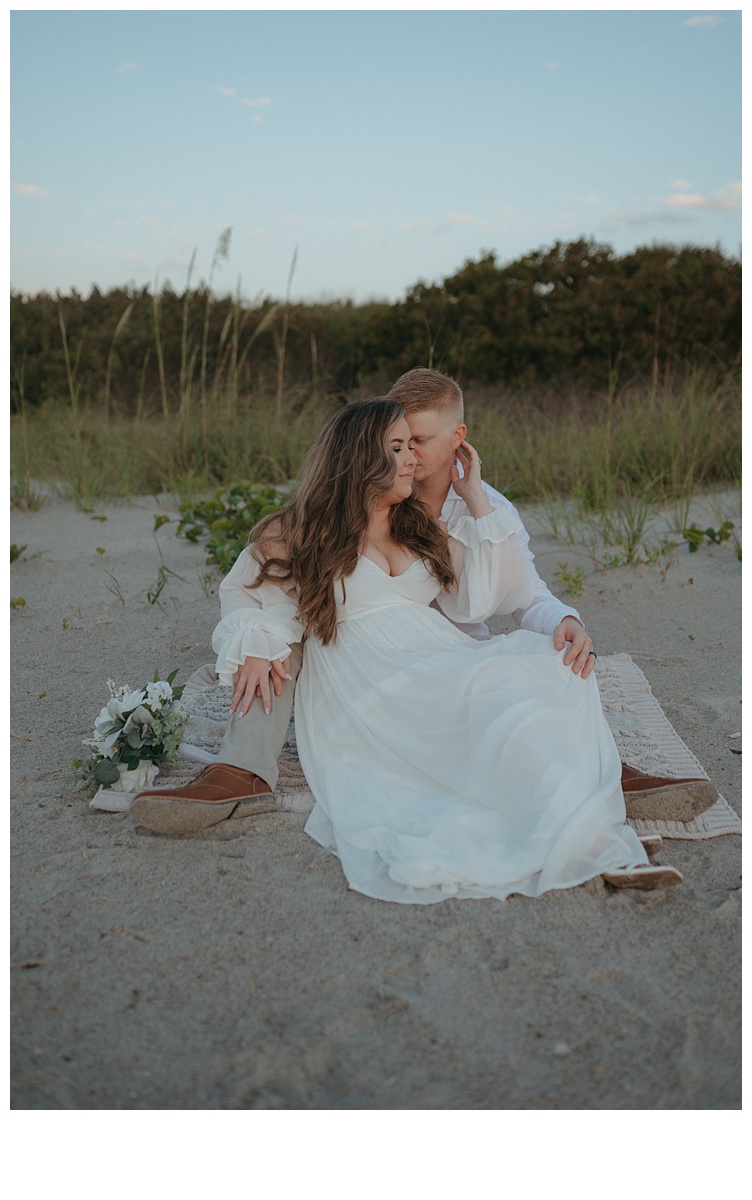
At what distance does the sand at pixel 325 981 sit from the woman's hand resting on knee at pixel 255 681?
35 centimetres

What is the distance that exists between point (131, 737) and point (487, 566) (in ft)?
4.06

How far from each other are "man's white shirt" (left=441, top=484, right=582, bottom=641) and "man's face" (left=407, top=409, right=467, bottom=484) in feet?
0.36

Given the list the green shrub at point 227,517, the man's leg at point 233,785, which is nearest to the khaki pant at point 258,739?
the man's leg at point 233,785

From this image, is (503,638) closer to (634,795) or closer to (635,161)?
(634,795)

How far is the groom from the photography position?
2.52 meters

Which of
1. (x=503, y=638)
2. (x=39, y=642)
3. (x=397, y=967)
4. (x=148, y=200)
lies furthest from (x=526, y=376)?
(x=397, y=967)

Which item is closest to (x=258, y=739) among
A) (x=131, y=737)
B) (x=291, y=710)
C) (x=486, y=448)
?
(x=291, y=710)

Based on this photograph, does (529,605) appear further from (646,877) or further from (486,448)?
(486,448)

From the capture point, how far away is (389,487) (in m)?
2.86

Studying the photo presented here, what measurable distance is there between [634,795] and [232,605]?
133 centimetres

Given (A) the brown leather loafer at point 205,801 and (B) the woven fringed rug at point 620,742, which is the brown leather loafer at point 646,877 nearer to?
(B) the woven fringed rug at point 620,742

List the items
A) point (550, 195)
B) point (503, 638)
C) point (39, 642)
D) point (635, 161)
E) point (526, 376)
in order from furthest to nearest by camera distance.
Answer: point (526, 376) → point (550, 195) → point (635, 161) → point (39, 642) → point (503, 638)

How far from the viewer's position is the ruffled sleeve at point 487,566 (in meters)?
2.91

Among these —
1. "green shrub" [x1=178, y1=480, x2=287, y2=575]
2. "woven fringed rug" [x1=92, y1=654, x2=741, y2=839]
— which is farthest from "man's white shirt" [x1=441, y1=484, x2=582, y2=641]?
"green shrub" [x1=178, y1=480, x2=287, y2=575]
